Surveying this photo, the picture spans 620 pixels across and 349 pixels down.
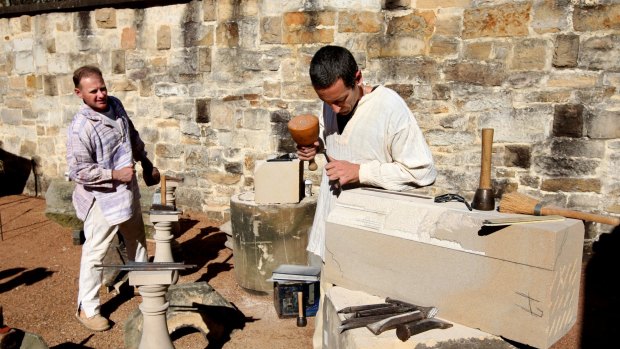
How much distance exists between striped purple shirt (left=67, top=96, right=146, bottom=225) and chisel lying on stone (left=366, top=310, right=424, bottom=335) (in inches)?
95.1

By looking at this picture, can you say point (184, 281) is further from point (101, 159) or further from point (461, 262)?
point (461, 262)

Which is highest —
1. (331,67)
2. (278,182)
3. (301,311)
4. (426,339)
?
(331,67)

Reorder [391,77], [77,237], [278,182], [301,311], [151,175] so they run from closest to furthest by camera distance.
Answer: [301,311] → [151,175] → [278,182] → [391,77] → [77,237]

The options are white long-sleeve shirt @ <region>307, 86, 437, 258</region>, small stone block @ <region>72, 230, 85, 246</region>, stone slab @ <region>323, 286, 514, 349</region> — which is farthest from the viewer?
small stone block @ <region>72, 230, 85, 246</region>

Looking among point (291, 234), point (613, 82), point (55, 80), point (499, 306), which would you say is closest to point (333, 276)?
point (499, 306)

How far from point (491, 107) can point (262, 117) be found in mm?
2620

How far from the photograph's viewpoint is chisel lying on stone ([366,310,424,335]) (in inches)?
88.2

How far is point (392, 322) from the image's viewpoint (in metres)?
2.26

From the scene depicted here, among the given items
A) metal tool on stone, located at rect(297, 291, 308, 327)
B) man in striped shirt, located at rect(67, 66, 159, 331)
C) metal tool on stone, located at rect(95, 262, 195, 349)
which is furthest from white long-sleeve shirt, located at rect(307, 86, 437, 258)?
man in striped shirt, located at rect(67, 66, 159, 331)

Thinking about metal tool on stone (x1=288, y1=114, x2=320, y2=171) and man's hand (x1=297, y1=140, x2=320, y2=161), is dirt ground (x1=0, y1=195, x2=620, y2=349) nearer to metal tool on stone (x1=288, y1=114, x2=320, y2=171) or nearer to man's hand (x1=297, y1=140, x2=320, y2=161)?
man's hand (x1=297, y1=140, x2=320, y2=161)

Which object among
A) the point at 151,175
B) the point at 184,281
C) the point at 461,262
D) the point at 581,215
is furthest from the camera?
the point at 184,281

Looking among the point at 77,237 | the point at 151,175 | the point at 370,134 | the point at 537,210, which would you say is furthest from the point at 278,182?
the point at 77,237

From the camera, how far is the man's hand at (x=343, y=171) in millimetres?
2727

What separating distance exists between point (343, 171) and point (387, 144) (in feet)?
0.90
